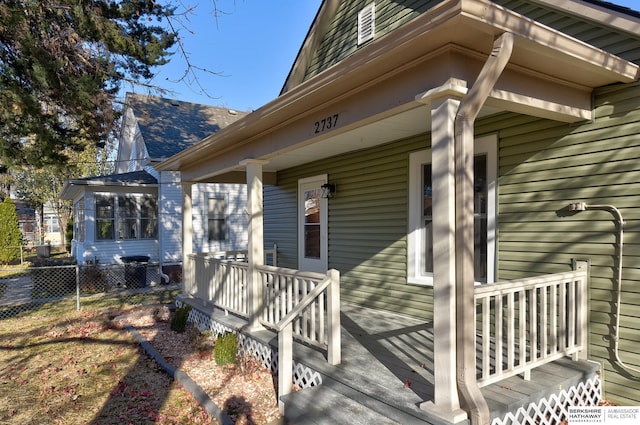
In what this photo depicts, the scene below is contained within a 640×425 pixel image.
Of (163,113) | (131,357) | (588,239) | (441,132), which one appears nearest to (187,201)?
(131,357)

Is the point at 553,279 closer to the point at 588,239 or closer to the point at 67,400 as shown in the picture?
the point at 588,239

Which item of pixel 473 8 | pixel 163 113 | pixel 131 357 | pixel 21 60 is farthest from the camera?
pixel 163 113

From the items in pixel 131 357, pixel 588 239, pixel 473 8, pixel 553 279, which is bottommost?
pixel 131 357

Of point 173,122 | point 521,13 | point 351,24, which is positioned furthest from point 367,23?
point 173,122

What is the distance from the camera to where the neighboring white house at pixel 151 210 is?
464 inches

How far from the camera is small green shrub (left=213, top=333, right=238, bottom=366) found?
4598 mm

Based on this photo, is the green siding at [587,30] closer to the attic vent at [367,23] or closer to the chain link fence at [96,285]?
the attic vent at [367,23]

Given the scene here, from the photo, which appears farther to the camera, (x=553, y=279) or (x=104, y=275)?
(x=104, y=275)

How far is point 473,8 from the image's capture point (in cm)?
225

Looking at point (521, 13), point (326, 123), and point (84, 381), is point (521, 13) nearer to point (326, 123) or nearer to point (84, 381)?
point (326, 123)

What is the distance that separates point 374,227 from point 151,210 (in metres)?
9.55

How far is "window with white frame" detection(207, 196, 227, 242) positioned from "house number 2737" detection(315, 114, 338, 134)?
9.81 m

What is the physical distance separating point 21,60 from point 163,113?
30.5 ft

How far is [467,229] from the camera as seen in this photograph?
255cm
